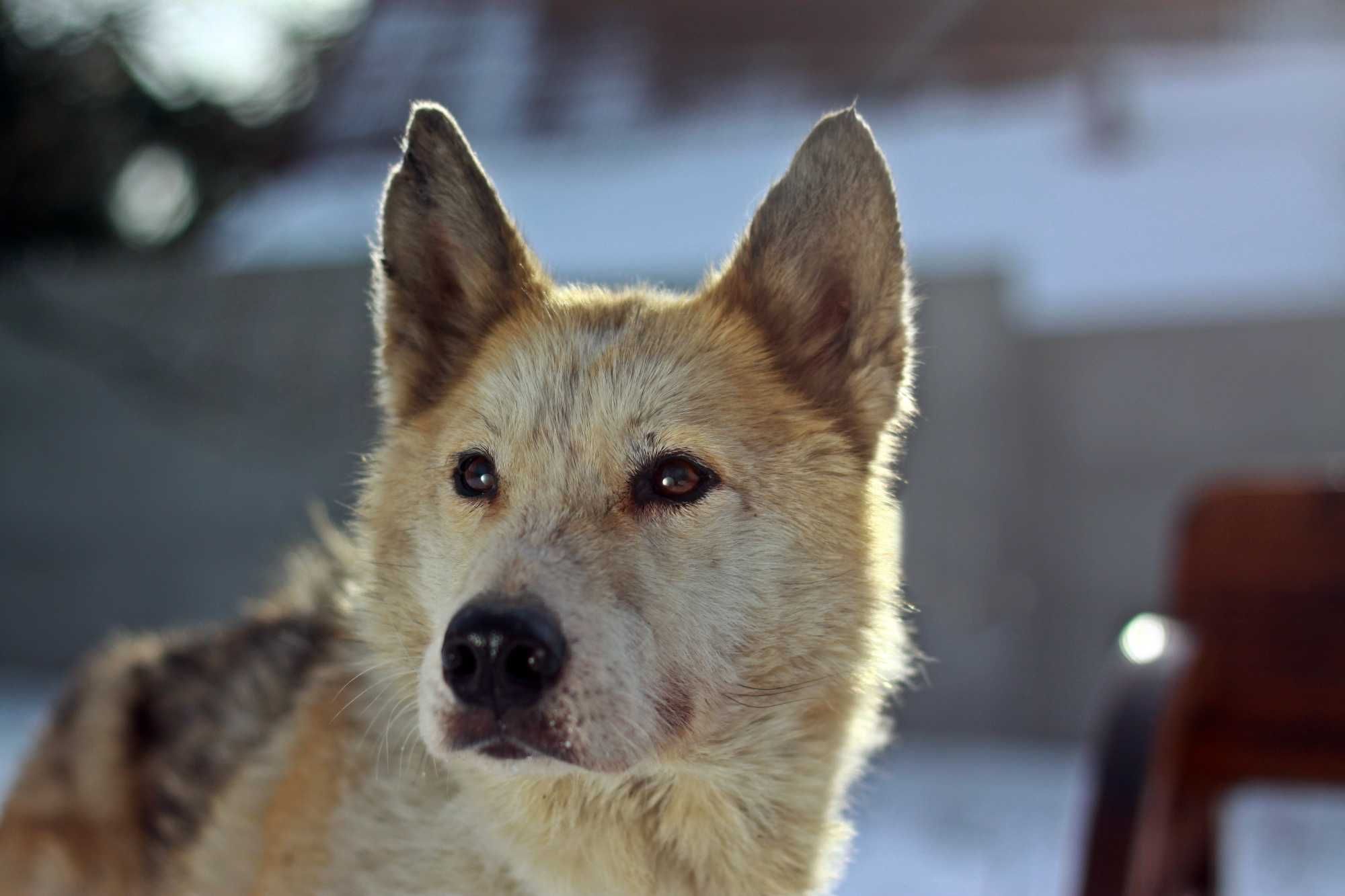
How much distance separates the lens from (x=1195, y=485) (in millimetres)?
6496

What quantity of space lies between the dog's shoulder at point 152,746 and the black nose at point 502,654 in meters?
0.79

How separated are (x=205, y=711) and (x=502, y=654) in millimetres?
1295

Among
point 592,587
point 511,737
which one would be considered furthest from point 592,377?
point 511,737

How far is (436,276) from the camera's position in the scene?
2.42 meters

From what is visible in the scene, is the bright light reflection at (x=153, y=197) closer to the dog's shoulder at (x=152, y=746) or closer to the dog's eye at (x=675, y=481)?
the dog's shoulder at (x=152, y=746)

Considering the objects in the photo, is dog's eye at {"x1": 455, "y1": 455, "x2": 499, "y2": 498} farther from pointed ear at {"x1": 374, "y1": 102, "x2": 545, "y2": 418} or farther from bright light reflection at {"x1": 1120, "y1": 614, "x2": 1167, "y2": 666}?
bright light reflection at {"x1": 1120, "y1": 614, "x2": 1167, "y2": 666}

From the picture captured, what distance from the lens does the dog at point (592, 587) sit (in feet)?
6.08

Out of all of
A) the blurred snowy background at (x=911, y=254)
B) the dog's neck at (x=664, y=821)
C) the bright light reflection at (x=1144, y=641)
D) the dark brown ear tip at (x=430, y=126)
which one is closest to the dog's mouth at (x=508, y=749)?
the dog's neck at (x=664, y=821)


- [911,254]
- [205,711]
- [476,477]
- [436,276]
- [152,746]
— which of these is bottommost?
[152,746]

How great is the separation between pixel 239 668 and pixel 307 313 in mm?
5770

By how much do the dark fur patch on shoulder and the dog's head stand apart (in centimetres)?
54

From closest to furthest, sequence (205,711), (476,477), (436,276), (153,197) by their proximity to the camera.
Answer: (476,477) → (436,276) → (205,711) → (153,197)

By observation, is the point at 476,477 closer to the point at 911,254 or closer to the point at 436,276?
the point at 436,276

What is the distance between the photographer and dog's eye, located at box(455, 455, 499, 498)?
2111mm
